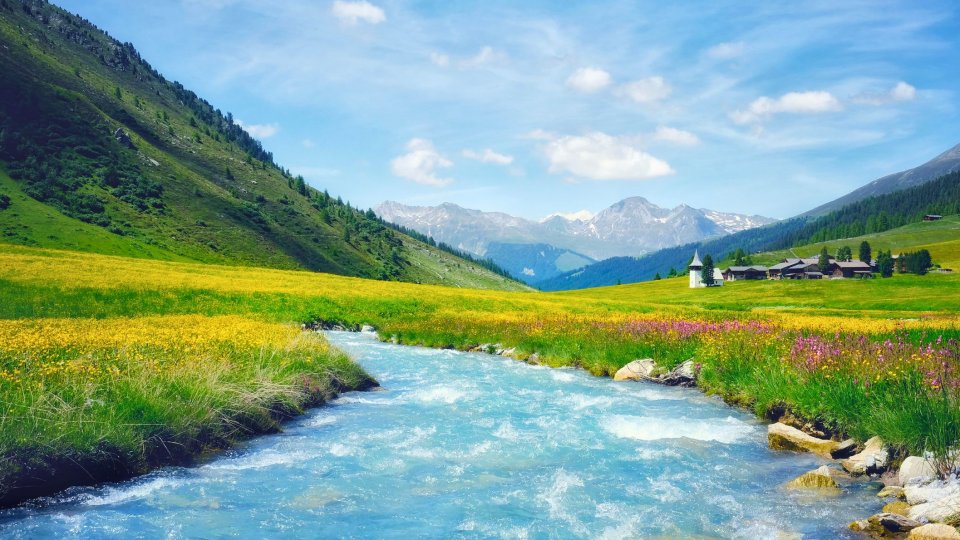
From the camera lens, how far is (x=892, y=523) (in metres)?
8.04

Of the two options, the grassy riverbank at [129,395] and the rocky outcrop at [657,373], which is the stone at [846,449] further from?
the grassy riverbank at [129,395]

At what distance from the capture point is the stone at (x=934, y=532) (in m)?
7.22

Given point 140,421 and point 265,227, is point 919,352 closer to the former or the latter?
point 140,421

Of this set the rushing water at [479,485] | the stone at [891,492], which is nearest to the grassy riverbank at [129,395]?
the rushing water at [479,485]

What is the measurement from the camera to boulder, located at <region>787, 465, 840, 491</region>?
1020 centimetres

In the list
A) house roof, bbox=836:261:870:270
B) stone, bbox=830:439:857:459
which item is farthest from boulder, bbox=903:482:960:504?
house roof, bbox=836:261:870:270

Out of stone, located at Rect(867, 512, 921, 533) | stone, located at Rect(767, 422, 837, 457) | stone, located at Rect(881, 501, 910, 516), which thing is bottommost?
stone, located at Rect(767, 422, 837, 457)

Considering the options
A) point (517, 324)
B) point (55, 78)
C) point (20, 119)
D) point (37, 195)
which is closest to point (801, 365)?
point (517, 324)

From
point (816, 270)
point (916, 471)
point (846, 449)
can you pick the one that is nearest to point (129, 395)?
point (916, 471)

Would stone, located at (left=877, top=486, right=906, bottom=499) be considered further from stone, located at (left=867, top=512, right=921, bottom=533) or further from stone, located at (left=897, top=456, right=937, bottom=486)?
stone, located at (left=867, top=512, right=921, bottom=533)

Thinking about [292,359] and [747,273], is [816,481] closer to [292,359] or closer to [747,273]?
[292,359]

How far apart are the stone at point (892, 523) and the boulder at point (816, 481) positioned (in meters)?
1.96

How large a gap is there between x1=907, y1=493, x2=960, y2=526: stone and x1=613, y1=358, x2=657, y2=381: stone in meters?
13.9

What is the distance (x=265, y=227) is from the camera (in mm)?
167625
